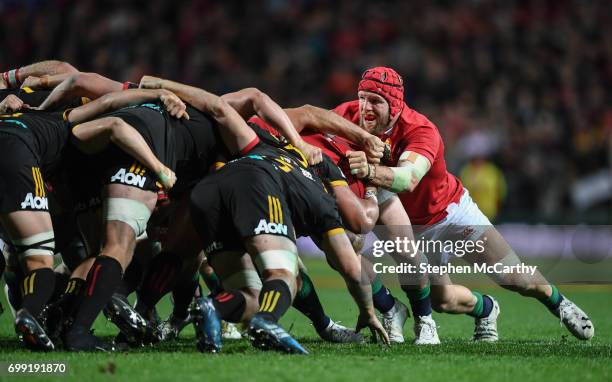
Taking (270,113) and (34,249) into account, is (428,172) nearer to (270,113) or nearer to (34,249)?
(270,113)

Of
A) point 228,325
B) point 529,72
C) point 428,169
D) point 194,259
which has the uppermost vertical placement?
point 529,72

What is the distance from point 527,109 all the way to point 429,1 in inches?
121

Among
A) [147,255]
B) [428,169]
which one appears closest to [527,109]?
[428,169]

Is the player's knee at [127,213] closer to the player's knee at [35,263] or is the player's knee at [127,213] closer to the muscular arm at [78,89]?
the player's knee at [35,263]

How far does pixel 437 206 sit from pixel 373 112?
945 millimetres

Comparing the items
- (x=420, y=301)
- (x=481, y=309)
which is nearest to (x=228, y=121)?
(x=420, y=301)

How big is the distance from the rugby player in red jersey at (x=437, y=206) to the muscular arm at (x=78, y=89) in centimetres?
188

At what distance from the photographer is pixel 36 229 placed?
598cm

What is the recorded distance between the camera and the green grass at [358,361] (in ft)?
16.4

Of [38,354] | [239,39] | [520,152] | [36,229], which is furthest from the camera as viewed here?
[239,39]

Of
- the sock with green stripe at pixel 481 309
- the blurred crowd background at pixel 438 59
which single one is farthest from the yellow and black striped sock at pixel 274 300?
the blurred crowd background at pixel 438 59

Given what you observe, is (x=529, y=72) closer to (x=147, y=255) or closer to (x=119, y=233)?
(x=147, y=255)

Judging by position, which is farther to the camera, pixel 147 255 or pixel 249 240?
pixel 147 255

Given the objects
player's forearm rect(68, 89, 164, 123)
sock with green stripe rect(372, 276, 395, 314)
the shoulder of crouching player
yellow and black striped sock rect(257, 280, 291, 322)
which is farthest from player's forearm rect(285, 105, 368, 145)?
yellow and black striped sock rect(257, 280, 291, 322)
